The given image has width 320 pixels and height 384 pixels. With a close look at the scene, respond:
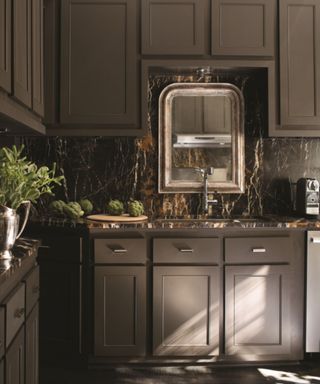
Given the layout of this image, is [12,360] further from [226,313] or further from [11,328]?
[226,313]

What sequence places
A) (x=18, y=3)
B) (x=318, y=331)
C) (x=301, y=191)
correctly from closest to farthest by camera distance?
(x=18, y=3) → (x=318, y=331) → (x=301, y=191)

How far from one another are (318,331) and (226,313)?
60 cm

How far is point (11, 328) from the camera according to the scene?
1.57 meters

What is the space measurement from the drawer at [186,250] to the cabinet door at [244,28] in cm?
127

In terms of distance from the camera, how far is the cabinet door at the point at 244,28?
3.30 m

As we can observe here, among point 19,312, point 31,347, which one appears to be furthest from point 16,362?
point 31,347

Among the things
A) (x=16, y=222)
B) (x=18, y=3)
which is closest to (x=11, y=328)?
(x=16, y=222)

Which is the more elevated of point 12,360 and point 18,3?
point 18,3

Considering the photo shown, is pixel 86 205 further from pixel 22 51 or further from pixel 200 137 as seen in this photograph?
pixel 22 51

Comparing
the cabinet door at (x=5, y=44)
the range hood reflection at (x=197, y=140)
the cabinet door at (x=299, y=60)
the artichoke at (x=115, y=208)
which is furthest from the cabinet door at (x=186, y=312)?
the cabinet door at (x=5, y=44)

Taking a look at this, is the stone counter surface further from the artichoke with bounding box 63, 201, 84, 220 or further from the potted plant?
the artichoke with bounding box 63, 201, 84, 220

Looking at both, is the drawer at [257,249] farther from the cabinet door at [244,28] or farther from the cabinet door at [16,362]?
the cabinet door at [16,362]

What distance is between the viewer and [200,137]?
3654 mm

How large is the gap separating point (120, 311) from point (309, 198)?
1.47 m
